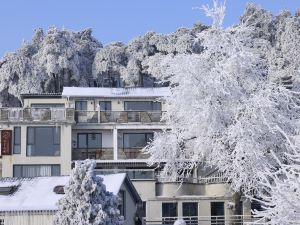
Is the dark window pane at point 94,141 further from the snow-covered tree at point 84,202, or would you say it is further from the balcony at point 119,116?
the snow-covered tree at point 84,202

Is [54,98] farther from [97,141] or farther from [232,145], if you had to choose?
[232,145]

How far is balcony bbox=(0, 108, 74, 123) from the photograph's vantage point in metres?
43.7

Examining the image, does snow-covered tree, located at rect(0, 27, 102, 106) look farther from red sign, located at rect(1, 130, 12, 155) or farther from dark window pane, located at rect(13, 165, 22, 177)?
dark window pane, located at rect(13, 165, 22, 177)

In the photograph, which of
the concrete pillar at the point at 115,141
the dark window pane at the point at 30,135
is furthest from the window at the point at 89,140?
the dark window pane at the point at 30,135

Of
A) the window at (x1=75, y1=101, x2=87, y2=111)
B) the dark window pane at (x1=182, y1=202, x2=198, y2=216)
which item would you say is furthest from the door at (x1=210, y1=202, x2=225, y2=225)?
the window at (x1=75, y1=101, x2=87, y2=111)

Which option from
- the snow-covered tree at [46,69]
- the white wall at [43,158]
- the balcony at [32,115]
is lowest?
the white wall at [43,158]

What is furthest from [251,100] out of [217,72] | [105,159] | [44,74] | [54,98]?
[44,74]

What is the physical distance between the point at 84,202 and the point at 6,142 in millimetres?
24058

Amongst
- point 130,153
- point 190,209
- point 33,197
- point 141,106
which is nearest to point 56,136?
point 130,153

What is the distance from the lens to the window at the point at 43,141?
4362cm

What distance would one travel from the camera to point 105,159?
45312mm

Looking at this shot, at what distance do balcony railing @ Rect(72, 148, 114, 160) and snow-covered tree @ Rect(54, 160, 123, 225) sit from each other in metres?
24.4

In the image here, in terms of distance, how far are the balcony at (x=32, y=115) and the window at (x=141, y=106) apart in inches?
214

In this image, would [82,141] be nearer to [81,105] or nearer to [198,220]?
[81,105]
